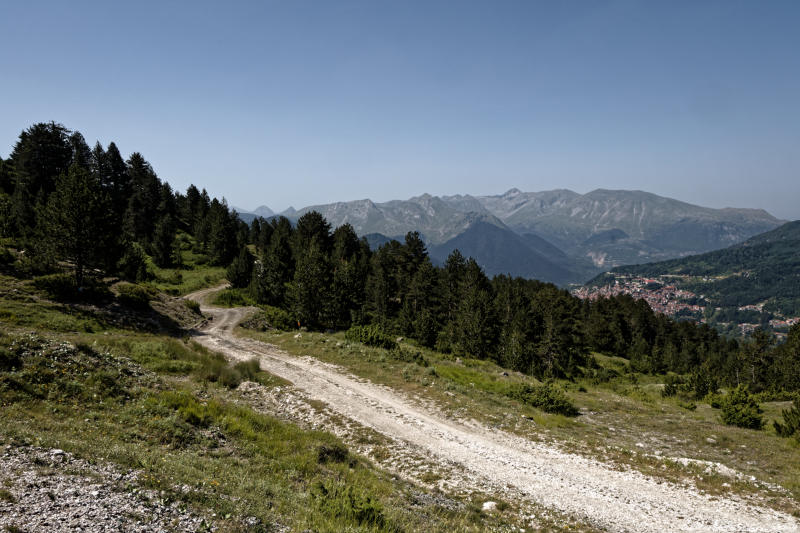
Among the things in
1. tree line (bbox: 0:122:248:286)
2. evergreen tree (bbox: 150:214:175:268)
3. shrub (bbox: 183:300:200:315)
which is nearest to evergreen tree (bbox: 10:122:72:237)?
tree line (bbox: 0:122:248:286)

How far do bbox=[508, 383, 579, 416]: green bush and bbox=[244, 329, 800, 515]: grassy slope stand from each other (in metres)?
0.74

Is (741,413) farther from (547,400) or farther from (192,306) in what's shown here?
(192,306)

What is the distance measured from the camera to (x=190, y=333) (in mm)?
35438

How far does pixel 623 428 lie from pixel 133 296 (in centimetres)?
4208

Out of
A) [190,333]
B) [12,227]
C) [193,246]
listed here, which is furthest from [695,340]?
[12,227]

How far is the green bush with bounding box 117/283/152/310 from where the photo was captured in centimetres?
3312

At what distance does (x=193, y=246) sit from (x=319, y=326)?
193 feet

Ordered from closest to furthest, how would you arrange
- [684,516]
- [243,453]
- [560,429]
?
[684,516] < [243,453] < [560,429]

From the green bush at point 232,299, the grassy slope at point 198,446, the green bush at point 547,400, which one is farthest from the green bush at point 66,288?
the green bush at point 547,400

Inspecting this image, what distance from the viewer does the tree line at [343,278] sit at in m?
32.7

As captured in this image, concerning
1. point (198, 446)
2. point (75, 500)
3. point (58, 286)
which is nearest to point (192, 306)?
point (58, 286)

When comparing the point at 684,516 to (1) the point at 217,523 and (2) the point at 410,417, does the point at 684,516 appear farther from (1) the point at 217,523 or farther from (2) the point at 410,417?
(1) the point at 217,523

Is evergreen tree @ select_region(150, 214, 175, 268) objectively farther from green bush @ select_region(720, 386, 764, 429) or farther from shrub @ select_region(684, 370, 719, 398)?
shrub @ select_region(684, 370, 719, 398)

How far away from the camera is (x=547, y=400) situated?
21.8 meters
